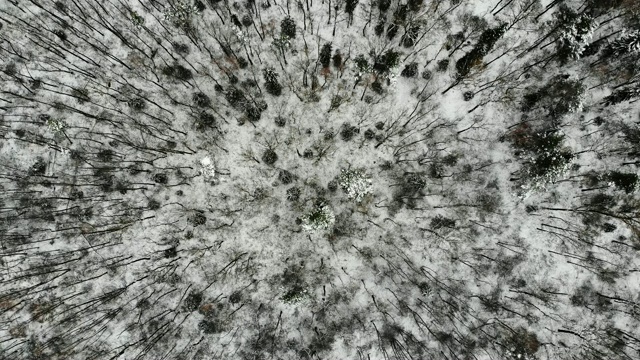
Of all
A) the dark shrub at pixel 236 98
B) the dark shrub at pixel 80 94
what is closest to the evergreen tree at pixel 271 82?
the dark shrub at pixel 236 98

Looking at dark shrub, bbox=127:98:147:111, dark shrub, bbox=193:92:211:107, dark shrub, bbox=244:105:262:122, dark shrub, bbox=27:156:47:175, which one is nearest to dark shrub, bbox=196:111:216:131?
dark shrub, bbox=193:92:211:107

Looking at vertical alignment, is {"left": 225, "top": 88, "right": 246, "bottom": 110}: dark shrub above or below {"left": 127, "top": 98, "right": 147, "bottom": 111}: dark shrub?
below

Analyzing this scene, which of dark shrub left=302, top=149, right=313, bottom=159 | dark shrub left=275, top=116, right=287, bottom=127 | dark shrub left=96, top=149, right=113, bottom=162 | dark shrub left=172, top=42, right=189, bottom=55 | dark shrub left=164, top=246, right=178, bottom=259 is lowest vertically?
dark shrub left=164, top=246, right=178, bottom=259

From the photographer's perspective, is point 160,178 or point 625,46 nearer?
point 625,46

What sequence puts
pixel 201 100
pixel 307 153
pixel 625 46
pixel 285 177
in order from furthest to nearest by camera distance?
pixel 307 153
pixel 201 100
pixel 285 177
pixel 625 46

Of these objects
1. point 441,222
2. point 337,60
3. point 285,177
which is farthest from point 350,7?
point 441,222

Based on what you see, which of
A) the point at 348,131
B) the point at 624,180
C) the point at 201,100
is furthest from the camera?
the point at 348,131

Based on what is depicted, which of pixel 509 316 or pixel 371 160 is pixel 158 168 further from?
pixel 509 316

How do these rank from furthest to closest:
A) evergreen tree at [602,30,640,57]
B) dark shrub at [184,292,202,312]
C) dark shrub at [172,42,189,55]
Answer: dark shrub at [172,42,189,55] → dark shrub at [184,292,202,312] → evergreen tree at [602,30,640,57]

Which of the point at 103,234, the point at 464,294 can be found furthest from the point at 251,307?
the point at 464,294

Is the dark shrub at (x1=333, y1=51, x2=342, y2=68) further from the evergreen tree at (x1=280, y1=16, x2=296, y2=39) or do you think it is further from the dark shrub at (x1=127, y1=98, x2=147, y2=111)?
the dark shrub at (x1=127, y1=98, x2=147, y2=111)

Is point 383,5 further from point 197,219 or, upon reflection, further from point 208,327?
point 208,327

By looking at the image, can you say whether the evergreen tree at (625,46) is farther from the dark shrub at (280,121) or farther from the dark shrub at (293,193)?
the dark shrub at (293,193)
